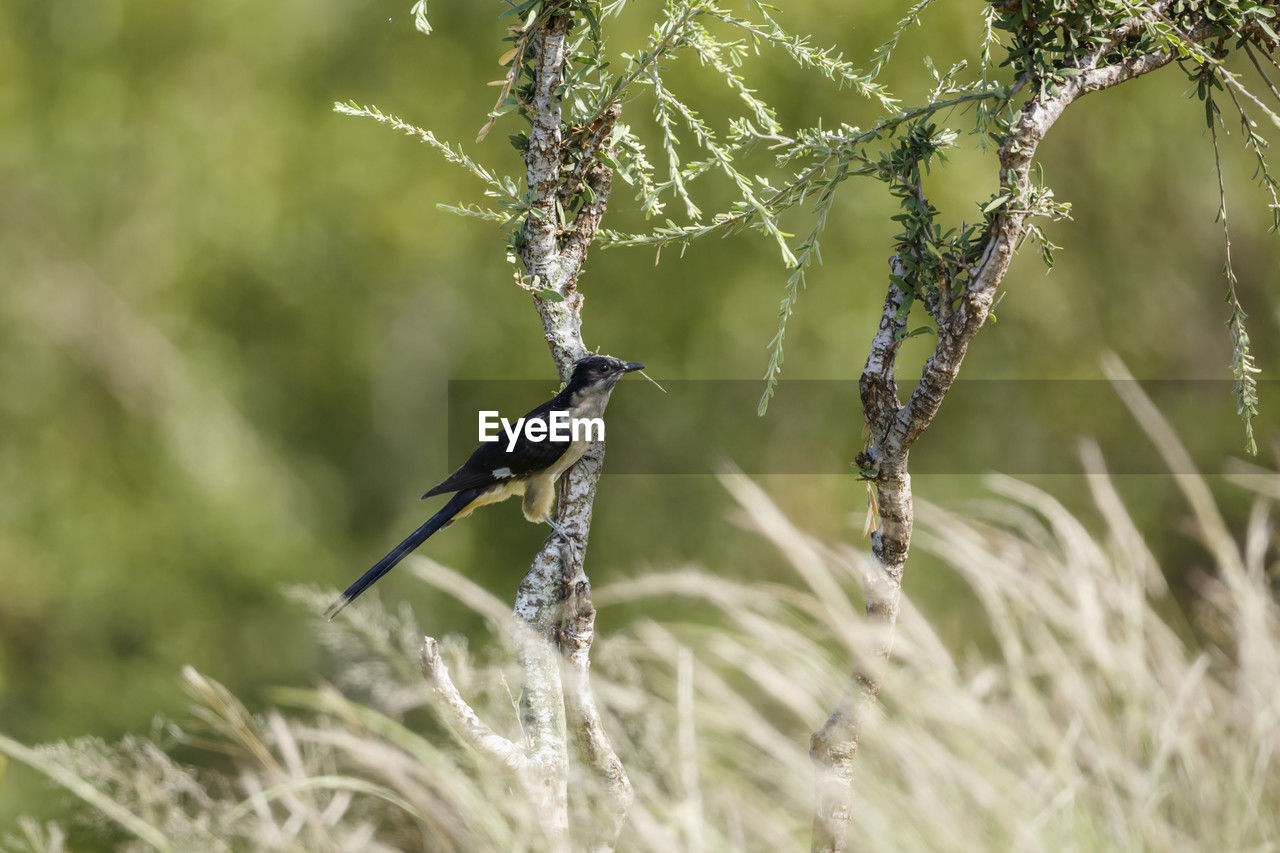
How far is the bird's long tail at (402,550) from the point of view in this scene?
1.83m

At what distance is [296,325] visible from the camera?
5172 millimetres

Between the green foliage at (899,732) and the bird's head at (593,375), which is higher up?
the bird's head at (593,375)

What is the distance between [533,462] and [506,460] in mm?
103

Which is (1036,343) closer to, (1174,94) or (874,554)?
(1174,94)

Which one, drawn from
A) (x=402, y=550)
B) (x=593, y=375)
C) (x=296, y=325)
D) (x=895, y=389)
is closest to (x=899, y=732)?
(x=895, y=389)

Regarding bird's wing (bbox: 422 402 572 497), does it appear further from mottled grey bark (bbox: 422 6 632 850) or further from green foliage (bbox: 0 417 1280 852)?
green foliage (bbox: 0 417 1280 852)

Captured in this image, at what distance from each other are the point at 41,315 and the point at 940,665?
4792 mm

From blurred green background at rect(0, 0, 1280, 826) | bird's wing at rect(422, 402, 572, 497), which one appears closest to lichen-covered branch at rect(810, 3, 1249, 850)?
bird's wing at rect(422, 402, 572, 497)

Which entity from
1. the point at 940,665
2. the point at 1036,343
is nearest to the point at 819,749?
the point at 940,665

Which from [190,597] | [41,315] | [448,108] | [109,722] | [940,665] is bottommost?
[109,722]

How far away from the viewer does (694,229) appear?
165cm

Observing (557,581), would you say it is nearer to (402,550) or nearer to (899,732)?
(402,550)

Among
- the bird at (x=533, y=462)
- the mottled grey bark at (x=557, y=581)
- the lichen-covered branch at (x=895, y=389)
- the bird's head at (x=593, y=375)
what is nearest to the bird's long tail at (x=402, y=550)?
the bird at (x=533, y=462)

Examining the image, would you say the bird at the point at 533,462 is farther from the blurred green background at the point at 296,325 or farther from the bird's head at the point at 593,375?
the blurred green background at the point at 296,325
